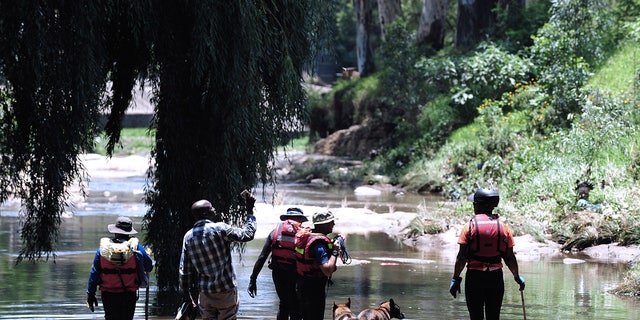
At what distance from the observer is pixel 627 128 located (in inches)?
1003

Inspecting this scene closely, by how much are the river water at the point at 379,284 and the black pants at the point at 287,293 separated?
85.1 inches

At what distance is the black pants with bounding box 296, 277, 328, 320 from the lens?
1062 cm

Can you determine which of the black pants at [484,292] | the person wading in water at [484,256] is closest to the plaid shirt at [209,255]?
the person wading in water at [484,256]

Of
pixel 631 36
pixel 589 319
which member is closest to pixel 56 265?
pixel 589 319

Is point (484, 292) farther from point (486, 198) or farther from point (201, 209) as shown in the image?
point (201, 209)

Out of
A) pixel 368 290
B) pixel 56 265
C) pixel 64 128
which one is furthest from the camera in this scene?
Result: pixel 56 265

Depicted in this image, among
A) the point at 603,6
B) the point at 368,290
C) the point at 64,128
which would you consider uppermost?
the point at 603,6

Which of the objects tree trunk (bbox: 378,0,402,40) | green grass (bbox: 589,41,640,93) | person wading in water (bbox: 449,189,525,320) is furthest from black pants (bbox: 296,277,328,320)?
tree trunk (bbox: 378,0,402,40)

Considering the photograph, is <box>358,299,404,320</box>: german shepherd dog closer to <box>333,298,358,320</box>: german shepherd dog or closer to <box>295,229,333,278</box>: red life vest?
<box>333,298,358,320</box>: german shepherd dog

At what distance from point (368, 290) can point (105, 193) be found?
19903 millimetres

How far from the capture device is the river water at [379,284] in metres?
14.5

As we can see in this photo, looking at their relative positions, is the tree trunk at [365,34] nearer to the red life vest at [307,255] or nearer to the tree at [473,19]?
the tree at [473,19]

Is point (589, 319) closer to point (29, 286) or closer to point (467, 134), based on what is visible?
point (29, 286)

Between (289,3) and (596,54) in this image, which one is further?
(596,54)
